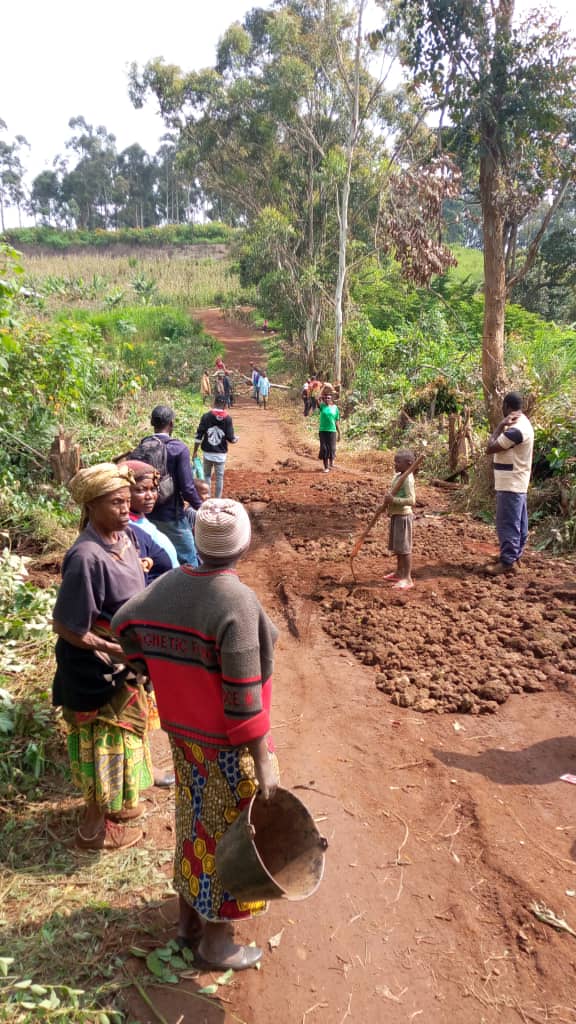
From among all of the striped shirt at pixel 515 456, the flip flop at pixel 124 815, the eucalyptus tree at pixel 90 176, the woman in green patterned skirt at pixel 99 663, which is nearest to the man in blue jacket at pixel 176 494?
the woman in green patterned skirt at pixel 99 663

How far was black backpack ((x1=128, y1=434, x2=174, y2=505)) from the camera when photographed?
14.2 feet

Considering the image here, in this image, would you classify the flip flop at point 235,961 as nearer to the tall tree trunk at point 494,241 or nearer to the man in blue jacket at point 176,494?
the man in blue jacket at point 176,494

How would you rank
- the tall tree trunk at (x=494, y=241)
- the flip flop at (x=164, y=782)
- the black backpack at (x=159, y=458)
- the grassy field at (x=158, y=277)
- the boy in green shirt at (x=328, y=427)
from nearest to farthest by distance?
the flip flop at (x=164, y=782)
the black backpack at (x=159, y=458)
the tall tree trunk at (x=494, y=241)
the boy in green shirt at (x=328, y=427)
the grassy field at (x=158, y=277)

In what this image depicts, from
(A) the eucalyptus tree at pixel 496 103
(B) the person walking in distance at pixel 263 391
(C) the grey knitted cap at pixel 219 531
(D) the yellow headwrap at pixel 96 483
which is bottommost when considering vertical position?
(B) the person walking in distance at pixel 263 391

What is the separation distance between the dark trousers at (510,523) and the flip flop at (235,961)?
461 centimetres

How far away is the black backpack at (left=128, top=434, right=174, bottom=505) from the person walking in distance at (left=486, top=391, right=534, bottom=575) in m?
3.28

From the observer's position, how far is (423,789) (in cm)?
340

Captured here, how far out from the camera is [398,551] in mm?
5895

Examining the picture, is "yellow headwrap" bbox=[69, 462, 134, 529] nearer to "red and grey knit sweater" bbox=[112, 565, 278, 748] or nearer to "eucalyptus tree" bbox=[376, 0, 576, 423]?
"red and grey knit sweater" bbox=[112, 565, 278, 748]

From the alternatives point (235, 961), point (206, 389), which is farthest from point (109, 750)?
point (206, 389)

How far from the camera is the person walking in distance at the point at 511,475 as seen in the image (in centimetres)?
606

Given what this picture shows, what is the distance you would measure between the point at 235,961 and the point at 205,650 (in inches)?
50.0

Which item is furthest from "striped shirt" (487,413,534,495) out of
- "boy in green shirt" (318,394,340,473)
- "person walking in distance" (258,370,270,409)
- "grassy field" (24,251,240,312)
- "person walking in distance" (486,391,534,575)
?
"grassy field" (24,251,240,312)

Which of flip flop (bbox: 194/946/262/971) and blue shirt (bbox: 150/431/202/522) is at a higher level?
blue shirt (bbox: 150/431/202/522)
